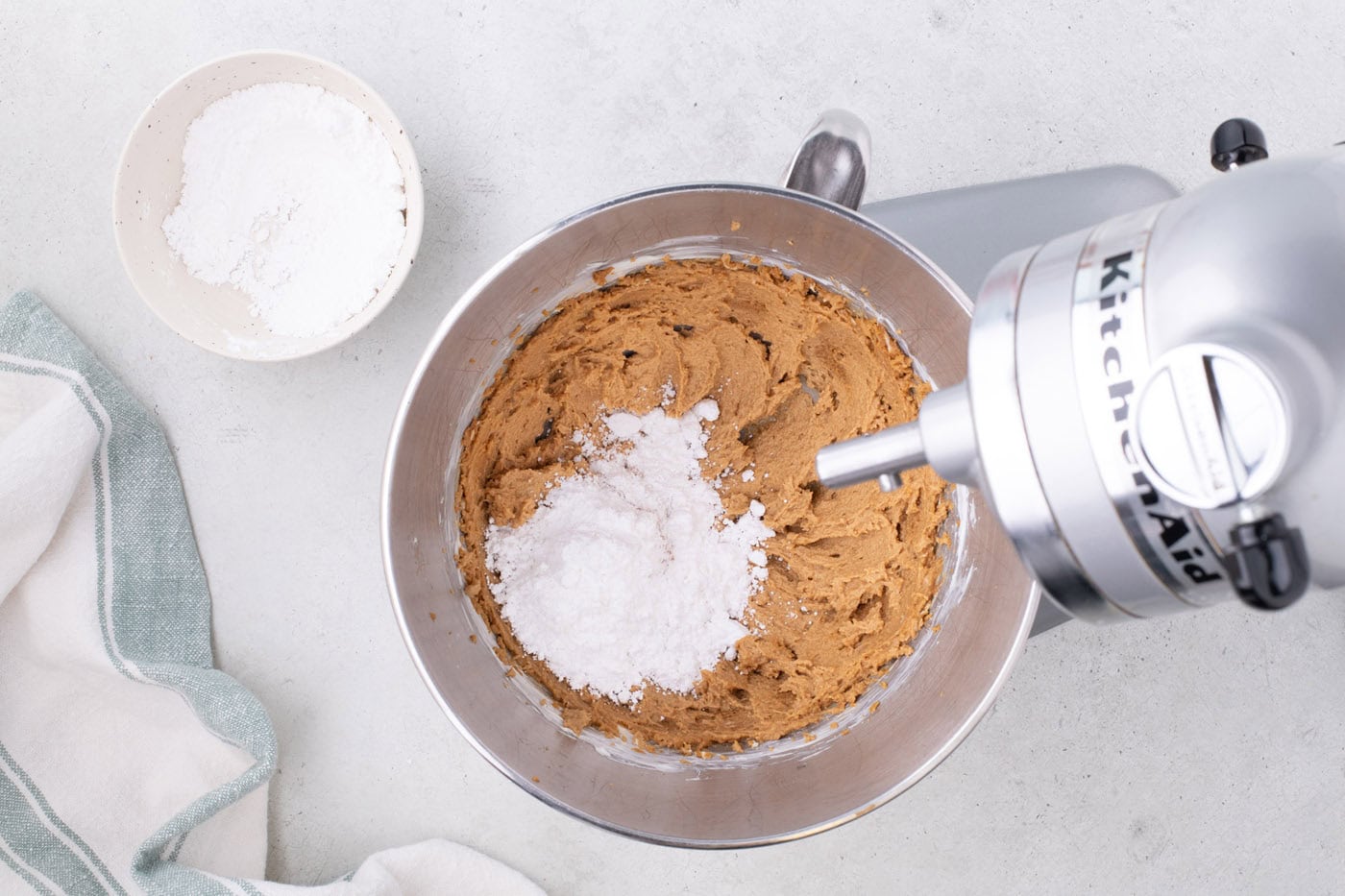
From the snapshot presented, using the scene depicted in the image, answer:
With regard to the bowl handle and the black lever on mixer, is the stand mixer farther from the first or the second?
the bowl handle

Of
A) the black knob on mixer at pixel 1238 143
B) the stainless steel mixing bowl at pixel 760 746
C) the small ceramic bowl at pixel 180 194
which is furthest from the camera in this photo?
the small ceramic bowl at pixel 180 194

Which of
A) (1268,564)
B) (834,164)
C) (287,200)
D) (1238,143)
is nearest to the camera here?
(1268,564)

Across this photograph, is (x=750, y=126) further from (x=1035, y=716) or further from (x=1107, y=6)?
(x=1035, y=716)

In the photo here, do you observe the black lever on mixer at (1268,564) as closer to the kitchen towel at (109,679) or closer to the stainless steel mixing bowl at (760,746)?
the stainless steel mixing bowl at (760,746)

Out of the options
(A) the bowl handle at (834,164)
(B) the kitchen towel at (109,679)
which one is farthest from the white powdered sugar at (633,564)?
(B) the kitchen towel at (109,679)

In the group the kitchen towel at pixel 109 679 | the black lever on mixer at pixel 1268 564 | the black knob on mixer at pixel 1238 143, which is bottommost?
the kitchen towel at pixel 109 679

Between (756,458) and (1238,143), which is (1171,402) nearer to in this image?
(1238,143)

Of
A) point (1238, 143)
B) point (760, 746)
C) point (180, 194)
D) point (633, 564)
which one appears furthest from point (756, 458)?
point (180, 194)
